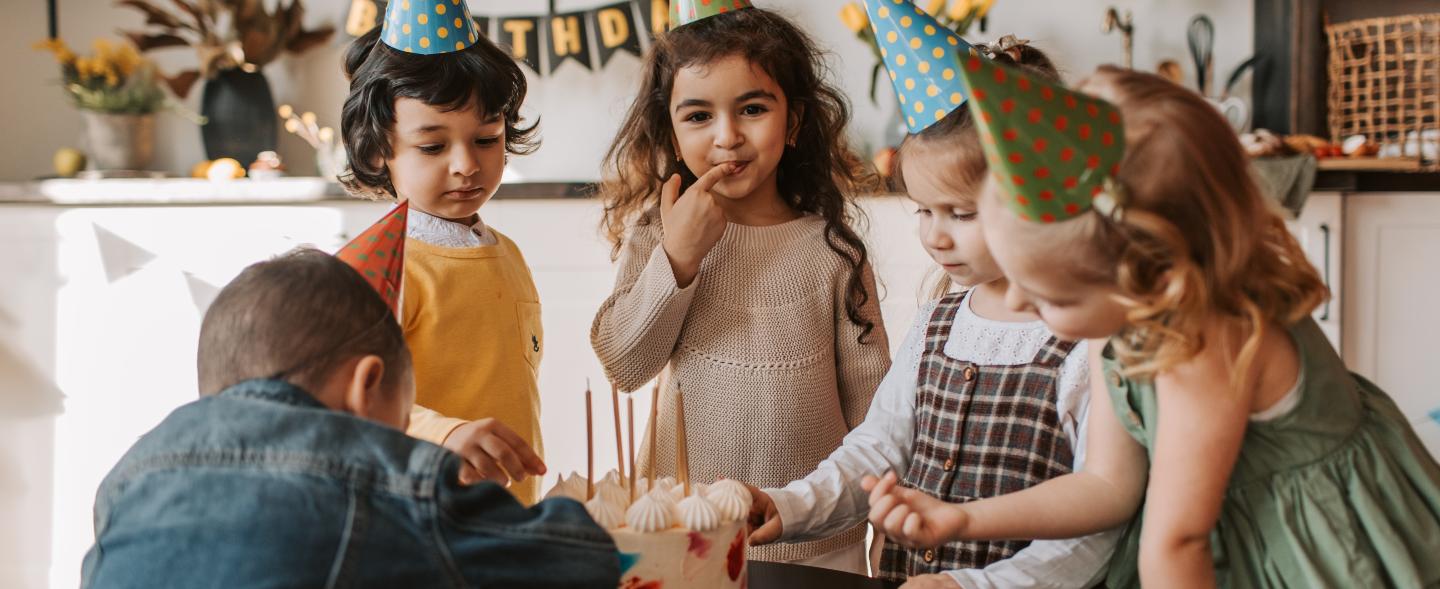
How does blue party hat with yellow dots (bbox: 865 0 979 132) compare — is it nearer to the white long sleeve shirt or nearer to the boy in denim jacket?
the white long sleeve shirt

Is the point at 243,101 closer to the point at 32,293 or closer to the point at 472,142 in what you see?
the point at 32,293

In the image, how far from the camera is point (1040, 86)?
2.05 feet

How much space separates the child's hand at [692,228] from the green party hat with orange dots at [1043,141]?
63 cm

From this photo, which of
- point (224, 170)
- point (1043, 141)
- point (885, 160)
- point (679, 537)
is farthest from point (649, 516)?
point (224, 170)

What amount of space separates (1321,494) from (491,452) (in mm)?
634

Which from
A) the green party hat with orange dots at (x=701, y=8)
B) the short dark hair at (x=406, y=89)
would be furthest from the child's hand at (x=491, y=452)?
the green party hat with orange dots at (x=701, y=8)

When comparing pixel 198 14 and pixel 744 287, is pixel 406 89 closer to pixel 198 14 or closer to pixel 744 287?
pixel 744 287


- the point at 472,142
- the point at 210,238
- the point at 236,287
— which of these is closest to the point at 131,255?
the point at 210,238

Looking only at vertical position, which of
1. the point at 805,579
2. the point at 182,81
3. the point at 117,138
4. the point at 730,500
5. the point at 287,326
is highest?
the point at 182,81

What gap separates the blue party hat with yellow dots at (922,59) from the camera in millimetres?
1046

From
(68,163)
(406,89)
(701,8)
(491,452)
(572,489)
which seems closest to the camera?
(572,489)

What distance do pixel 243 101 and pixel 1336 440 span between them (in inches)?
99.1

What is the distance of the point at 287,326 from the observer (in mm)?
752

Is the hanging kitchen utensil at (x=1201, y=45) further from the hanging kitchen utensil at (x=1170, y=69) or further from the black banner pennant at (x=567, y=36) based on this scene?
the black banner pennant at (x=567, y=36)
